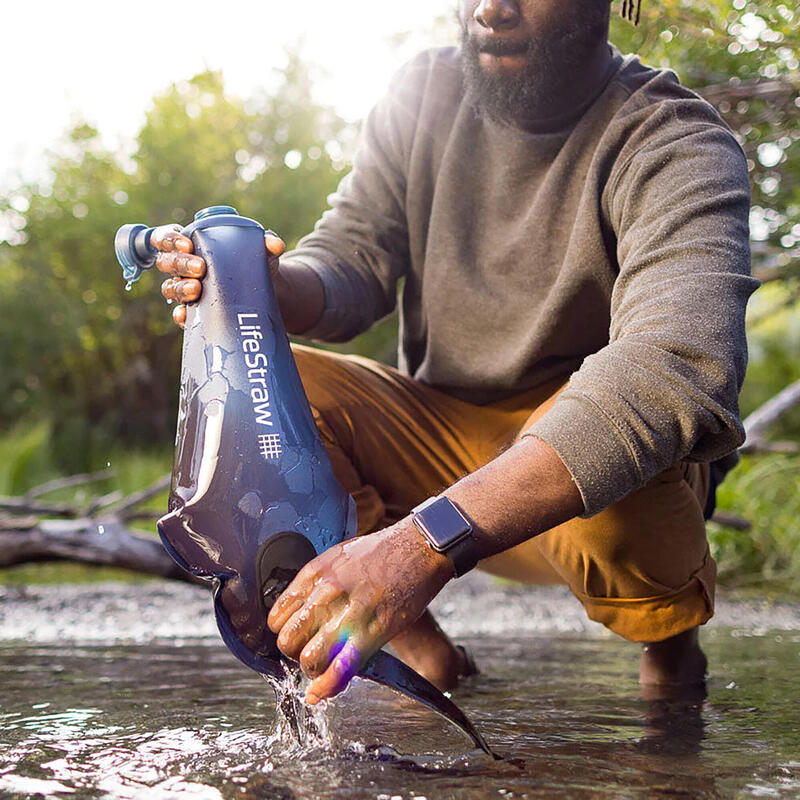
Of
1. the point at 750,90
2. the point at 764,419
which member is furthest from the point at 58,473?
the point at 750,90

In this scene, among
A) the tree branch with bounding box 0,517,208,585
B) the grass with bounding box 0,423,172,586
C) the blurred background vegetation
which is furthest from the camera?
the blurred background vegetation

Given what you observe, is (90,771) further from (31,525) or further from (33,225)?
(33,225)

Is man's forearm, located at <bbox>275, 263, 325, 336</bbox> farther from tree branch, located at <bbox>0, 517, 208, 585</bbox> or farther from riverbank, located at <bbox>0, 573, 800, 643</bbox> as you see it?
tree branch, located at <bbox>0, 517, 208, 585</bbox>

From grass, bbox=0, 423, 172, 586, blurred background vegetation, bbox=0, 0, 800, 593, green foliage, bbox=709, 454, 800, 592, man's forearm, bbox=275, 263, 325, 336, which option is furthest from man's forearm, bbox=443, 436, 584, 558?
blurred background vegetation, bbox=0, 0, 800, 593

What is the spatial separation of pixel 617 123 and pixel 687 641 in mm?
1009

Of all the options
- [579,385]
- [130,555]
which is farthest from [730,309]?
[130,555]

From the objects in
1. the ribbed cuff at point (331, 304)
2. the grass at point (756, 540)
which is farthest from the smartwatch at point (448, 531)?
the grass at point (756, 540)

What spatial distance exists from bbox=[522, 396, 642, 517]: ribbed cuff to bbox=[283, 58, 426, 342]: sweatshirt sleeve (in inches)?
36.0

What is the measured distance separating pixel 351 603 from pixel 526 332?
100 centimetres

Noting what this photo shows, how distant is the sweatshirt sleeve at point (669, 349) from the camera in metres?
1.32

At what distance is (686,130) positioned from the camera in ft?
5.82

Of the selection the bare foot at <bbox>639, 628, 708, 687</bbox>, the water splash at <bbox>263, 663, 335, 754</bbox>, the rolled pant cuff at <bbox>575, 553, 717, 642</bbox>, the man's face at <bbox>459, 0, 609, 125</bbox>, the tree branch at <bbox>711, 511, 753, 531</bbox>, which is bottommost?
the tree branch at <bbox>711, 511, 753, 531</bbox>

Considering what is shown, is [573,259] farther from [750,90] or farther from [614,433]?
[750,90]

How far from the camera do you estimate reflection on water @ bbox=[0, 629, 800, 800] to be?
128 centimetres
